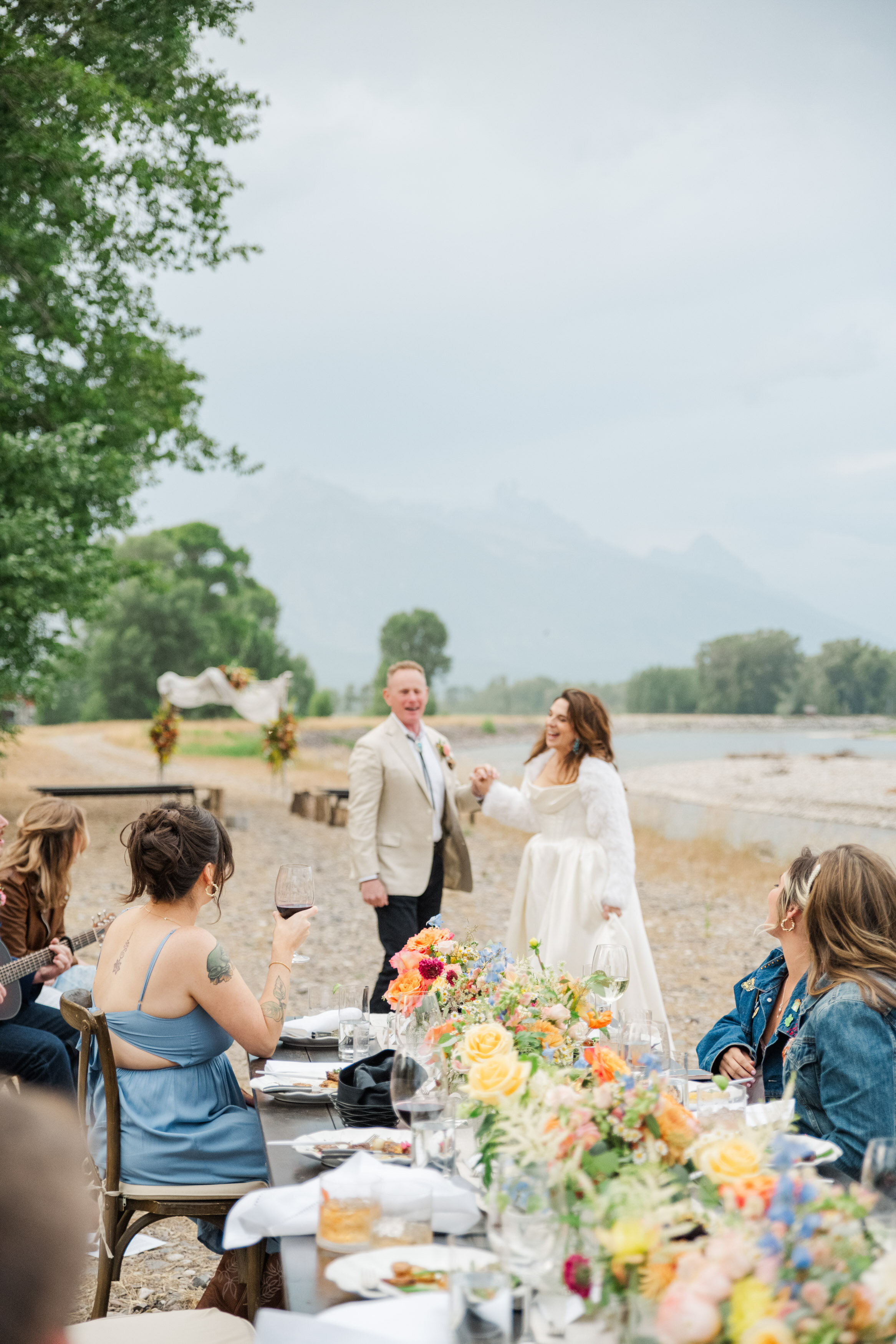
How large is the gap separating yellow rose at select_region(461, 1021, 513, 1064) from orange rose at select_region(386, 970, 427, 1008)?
0.66 meters

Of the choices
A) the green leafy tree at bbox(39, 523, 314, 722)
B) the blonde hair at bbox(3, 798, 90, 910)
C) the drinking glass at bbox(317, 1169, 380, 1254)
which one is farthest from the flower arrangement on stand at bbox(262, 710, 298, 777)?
the green leafy tree at bbox(39, 523, 314, 722)

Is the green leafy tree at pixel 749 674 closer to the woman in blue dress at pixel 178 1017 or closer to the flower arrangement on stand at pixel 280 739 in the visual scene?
the flower arrangement on stand at pixel 280 739

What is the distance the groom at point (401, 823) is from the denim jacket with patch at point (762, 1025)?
2554mm

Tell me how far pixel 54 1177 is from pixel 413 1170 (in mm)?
1192

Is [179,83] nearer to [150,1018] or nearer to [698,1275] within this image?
[150,1018]

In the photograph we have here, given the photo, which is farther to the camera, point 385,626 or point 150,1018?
point 385,626

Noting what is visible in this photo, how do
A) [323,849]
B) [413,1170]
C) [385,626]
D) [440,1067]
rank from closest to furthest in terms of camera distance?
[413,1170] → [440,1067] → [323,849] → [385,626]

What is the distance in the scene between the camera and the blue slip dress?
3219 mm

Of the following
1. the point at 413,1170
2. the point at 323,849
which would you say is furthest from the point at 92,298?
the point at 413,1170

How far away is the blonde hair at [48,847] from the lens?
479 cm

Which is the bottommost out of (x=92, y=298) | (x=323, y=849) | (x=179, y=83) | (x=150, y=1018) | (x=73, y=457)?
(x=323, y=849)

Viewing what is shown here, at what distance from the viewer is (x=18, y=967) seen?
14.6ft

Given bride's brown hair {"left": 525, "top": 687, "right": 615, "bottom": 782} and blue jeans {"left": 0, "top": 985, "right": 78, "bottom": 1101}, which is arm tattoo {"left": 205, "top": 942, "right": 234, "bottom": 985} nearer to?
blue jeans {"left": 0, "top": 985, "right": 78, "bottom": 1101}

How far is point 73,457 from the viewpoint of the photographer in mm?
13297
